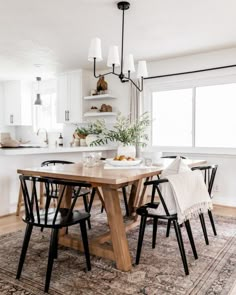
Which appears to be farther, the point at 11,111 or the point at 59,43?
the point at 11,111

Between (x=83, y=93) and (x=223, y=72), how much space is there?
8.97ft

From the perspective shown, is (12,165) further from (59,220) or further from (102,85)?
(102,85)


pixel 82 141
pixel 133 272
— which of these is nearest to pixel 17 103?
pixel 82 141

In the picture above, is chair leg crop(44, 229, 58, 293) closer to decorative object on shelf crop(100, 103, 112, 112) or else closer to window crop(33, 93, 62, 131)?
decorative object on shelf crop(100, 103, 112, 112)

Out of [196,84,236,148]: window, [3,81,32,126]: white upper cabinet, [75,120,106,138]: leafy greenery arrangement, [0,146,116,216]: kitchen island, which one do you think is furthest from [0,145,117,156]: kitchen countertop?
[3,81,32,126]: white upper cabinet

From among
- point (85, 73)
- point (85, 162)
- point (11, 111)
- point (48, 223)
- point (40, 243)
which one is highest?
point (85, 73)

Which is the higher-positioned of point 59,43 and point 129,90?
point 59,43

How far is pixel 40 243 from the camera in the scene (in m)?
2.87

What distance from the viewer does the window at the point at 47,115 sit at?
23.0ft

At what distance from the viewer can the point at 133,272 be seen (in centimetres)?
226

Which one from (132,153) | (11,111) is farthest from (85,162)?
(11,111)

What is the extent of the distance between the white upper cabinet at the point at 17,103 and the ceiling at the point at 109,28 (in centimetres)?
208

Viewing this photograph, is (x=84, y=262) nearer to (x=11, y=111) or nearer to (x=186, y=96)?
(x=186, y=96)

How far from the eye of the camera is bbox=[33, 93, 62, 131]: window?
23.0 feet
